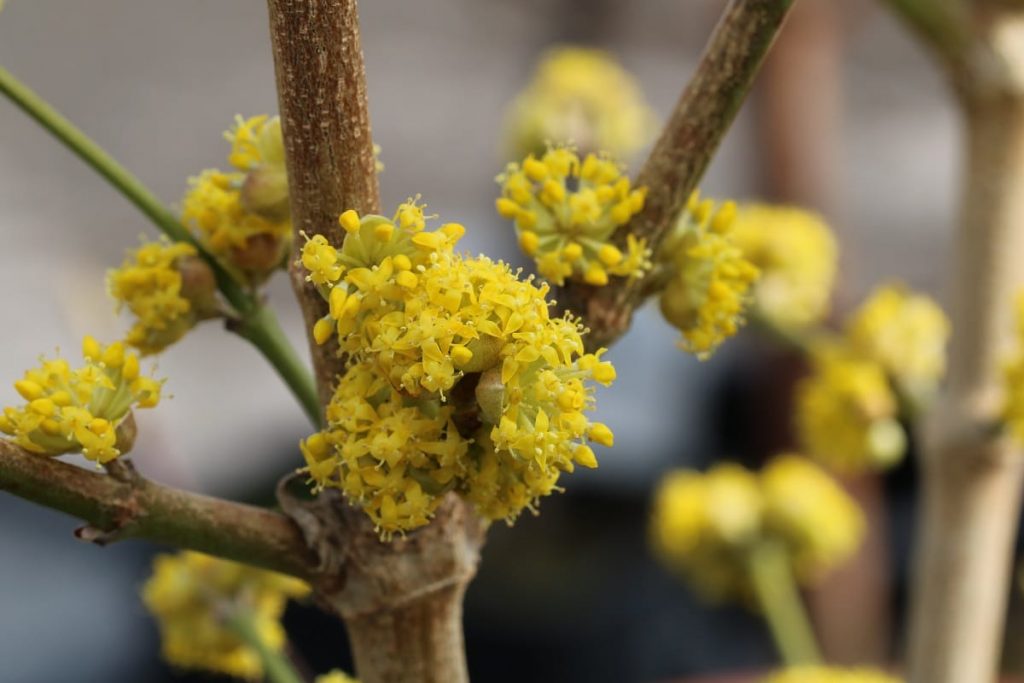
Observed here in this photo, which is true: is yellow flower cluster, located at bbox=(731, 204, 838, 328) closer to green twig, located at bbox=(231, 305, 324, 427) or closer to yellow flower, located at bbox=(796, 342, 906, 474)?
yellow flower, located at bbox=(796, 342, 906, 474)

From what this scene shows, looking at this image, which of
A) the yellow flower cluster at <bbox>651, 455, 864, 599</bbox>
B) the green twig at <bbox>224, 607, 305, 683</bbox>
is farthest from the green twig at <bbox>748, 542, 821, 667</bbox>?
the green twig at <bbox>224, 607, 305, 683</bbox>

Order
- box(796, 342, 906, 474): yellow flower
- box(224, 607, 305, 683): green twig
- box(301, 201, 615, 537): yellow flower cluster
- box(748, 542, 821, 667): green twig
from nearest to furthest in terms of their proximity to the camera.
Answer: box(301, 201, 615, 537): yellow flower cluster, box(224, 607, 305, 683): green twig, box(796, 342, 906, 474): yellow flower, box(748, 542, 821, 667): green twig

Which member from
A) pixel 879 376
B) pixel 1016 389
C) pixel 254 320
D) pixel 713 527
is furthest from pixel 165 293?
pixel 713 527

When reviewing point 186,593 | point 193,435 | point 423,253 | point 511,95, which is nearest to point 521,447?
point 423,253

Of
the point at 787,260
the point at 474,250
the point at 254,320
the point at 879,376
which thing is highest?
the point at 474,250

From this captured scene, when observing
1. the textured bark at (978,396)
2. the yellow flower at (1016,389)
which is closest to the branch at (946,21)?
the textured bark at (978,396)

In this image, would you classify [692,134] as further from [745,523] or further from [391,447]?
[745,523]

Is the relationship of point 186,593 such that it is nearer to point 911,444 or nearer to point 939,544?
point 939,544
